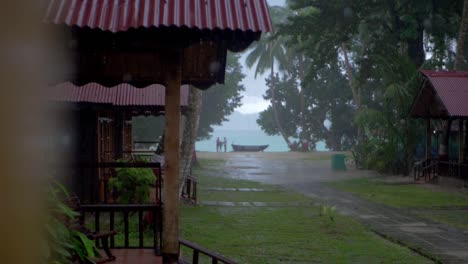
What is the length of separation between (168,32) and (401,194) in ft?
54.9

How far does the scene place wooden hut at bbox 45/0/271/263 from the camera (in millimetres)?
4762

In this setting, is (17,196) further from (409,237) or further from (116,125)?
(116,125)

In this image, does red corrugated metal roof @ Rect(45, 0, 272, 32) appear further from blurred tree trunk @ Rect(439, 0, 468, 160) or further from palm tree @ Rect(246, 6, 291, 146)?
palm tree @ Rect(246, 6, 291, 146)

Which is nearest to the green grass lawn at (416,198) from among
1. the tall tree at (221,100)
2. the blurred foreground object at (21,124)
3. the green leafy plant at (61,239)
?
the green leafy plant at (61,239)

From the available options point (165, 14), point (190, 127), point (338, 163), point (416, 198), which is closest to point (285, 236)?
point (190, 127)

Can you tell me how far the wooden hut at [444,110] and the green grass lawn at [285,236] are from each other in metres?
8.44

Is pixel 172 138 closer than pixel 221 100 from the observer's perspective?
Yes

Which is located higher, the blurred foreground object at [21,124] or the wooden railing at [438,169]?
the blurred foreground object at [21,124]

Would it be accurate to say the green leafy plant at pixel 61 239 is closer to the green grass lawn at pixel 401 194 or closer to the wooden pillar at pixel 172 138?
the wooden pillar at pixel 172 138

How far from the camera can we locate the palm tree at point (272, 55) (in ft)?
197

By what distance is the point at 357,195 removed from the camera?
20.2 metres

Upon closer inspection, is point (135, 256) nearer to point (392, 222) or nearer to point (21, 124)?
point (21, 124)

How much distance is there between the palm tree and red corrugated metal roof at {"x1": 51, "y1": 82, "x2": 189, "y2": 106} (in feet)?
144

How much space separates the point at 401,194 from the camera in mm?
20344
